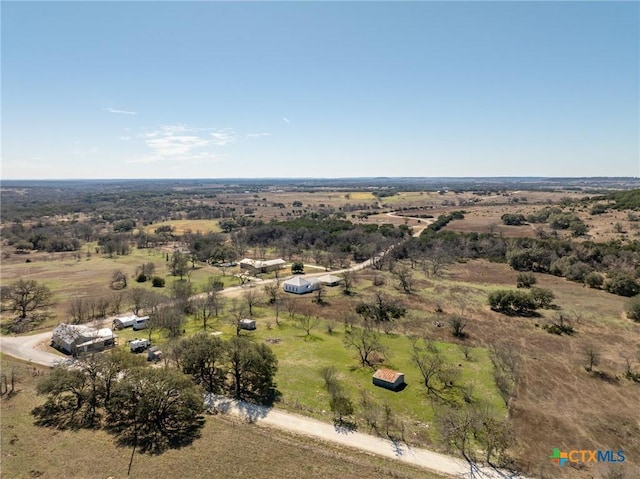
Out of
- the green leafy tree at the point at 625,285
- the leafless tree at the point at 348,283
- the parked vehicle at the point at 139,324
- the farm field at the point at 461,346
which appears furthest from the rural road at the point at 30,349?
the green leafy tree at the point at 625,285

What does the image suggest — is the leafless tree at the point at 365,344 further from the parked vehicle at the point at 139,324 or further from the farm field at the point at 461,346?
the parked vehicle at the point at 139,324

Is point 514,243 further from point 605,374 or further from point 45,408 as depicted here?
point 45,408

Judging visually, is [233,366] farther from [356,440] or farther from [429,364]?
[429,364]

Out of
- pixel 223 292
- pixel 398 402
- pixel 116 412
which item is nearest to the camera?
pixel 116 412

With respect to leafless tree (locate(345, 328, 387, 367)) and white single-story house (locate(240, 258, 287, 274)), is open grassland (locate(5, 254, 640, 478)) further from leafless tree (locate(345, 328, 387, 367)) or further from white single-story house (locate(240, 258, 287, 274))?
white single-story house (locate(240, 258, 287, 274))

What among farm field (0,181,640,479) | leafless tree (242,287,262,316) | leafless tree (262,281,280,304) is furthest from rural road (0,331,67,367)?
leafless tree (262,281,280,304)

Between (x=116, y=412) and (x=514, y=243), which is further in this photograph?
(x=514, y=243)

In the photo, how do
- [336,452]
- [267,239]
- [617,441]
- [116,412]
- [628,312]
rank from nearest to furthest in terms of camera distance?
1. [336,452]
2. [617,441]
3. [116,412]
4. [628,312]
5. [267,239]

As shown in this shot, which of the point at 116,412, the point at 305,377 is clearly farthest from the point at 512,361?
the point at 116,412
